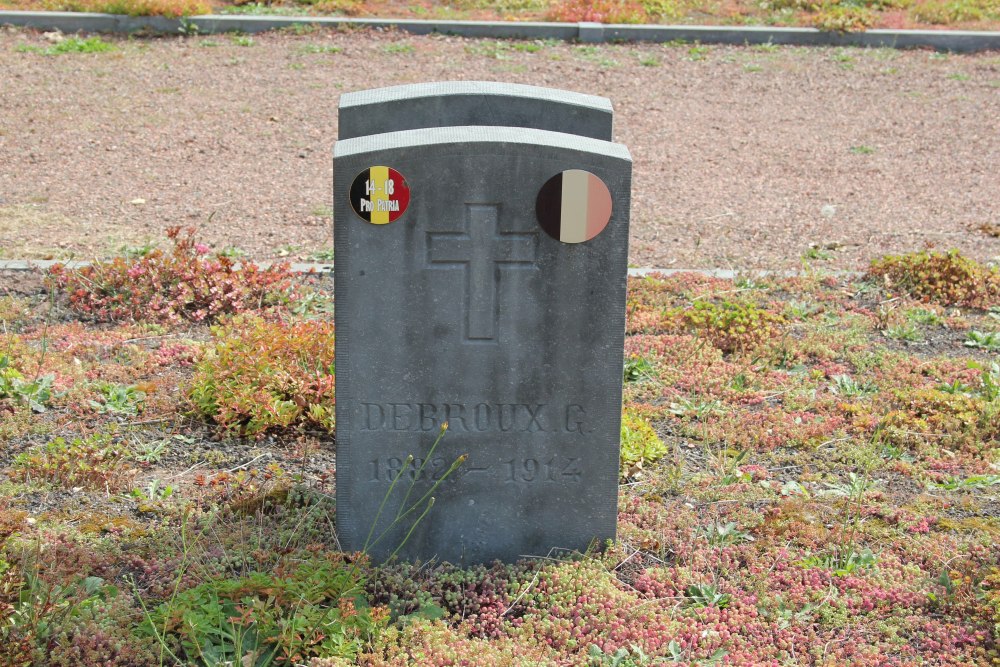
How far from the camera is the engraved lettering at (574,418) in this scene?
3496 millimetres

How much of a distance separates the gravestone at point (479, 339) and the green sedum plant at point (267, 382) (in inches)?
41.0

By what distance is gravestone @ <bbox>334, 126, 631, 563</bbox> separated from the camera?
3.27 metres

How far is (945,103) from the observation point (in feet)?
35.9

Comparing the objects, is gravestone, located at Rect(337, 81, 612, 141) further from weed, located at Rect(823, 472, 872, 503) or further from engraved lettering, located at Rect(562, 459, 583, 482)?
weed, located at Rect(823, 472, 872, 503)

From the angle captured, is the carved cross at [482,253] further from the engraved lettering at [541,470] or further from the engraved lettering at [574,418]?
the engraved lettering at [541,470]

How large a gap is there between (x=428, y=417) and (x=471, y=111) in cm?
105

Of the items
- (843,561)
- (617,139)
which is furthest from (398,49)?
(843,561)

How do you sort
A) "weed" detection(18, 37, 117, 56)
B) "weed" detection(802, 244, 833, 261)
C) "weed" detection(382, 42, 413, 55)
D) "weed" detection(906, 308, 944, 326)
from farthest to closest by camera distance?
1. "weed" detection(382, 42, 413, 55)
2. "weed" detection(18, 37, 117, 56)
3. "weed" detection(802, 244, 833, 261)
4. "weed" detection(906, 308, 944, 326)

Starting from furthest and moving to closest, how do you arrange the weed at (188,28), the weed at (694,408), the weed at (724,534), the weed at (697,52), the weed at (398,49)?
the weed at (188,28) → the weed at (697,52) → the weed at (398,49) → the weed at (694,408) → the weed at (724,534)

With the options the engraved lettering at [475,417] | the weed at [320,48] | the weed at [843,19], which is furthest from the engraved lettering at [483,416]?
the weed at [843,19]

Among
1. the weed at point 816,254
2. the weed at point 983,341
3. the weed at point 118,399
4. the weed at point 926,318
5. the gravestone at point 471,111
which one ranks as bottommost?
the weed at point 118,399

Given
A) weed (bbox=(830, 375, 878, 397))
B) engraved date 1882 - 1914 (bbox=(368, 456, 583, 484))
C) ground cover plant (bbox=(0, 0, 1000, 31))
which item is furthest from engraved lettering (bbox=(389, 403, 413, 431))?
ground cover plant (bbox=(0, 0, 1000, 31))

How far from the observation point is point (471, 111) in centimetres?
357

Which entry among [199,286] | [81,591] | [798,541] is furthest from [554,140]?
[199,286]
